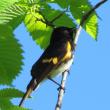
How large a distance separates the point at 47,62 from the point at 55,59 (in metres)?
0.13

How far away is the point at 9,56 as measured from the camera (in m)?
1.13

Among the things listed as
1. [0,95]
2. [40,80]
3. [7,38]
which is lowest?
[40,80]

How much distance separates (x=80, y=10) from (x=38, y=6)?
18cm

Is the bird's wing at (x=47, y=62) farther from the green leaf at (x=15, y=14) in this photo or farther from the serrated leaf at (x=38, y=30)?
the green leaf at (x=15, y=14)

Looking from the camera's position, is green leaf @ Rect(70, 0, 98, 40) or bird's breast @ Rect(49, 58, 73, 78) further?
bird's breast @ Rect(49, 58, 73, 78)

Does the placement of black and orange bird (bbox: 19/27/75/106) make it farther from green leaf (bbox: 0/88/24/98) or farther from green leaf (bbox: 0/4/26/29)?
green leaf (bbox: 0/88/24/98)

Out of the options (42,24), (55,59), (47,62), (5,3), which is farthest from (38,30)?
(55,59)

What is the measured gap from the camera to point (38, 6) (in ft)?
4.92

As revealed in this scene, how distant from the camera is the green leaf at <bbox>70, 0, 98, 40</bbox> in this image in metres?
1.51

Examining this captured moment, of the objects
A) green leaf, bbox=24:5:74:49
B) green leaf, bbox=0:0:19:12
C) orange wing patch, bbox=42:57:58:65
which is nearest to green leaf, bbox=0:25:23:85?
green leaf, bbox=0:0:19:12

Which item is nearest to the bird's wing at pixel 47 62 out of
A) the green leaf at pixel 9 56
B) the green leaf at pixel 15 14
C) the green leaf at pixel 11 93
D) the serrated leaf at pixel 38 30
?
the serrated leaf at pixel 38 30

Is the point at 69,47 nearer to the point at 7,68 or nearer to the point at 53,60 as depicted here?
the point at 53,60

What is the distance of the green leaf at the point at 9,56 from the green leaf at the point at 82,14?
446 millimetres

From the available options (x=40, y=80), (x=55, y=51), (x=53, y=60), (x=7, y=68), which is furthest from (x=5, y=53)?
(x=55, y=51)
